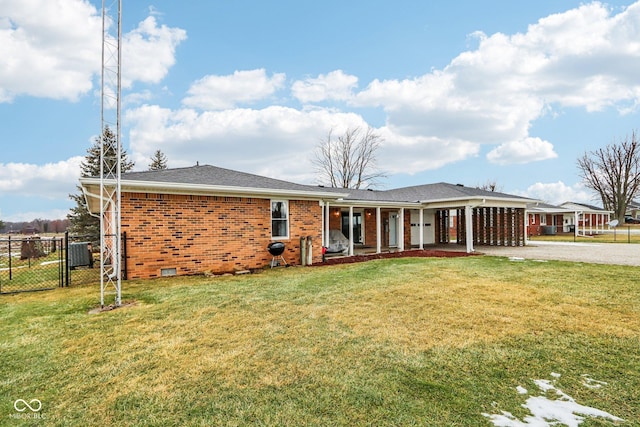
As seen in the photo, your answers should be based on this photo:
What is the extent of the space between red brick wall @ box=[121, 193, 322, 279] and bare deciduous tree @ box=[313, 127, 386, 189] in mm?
23353

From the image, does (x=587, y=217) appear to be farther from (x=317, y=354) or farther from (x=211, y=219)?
(x=317, y=354)

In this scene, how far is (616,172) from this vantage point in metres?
36.4

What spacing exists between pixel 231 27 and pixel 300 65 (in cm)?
450

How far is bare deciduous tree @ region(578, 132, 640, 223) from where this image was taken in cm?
3534

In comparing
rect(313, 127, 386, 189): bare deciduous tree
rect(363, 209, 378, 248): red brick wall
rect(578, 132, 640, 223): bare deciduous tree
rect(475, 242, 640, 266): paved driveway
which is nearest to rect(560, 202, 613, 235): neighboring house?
rect(578, 132, 640, 223): bare deciduous tree

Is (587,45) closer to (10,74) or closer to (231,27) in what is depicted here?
(231,27)

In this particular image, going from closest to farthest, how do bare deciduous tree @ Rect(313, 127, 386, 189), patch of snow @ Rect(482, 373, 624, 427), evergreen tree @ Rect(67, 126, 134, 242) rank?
patch of snow @ Rect(482, 373, 624, 427) → evergreen tree @ Rect(67, 126, 134, 242) → bare deciduous tree @ Rect(313, 127, 386, 189)

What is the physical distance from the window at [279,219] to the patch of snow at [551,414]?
893 centimetres

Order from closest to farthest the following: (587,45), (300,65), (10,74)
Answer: (10,74) → (587,45) → (300,65)

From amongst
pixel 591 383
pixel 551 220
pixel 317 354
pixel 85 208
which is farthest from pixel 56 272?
pixel 551 220

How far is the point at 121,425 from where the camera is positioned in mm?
2379

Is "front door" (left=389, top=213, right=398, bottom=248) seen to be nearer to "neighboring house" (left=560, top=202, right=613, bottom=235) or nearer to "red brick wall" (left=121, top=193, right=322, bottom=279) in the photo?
"red brick wall" (left=121, top=193, right=322, bottom=279)

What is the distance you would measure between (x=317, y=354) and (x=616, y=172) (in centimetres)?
4798

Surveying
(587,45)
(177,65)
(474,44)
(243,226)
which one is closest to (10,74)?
(177,65)
